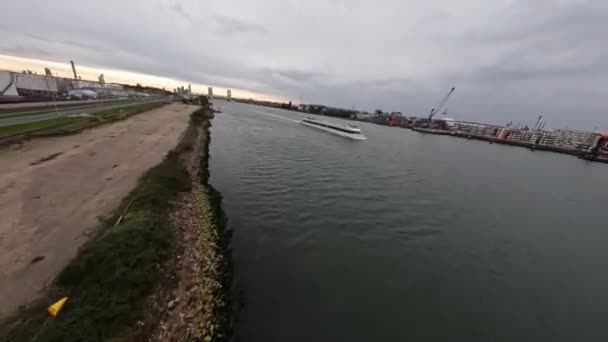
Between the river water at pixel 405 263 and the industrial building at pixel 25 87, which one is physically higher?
the industrial building at pixel 25 87

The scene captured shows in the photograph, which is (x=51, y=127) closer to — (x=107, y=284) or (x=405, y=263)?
(x=107, y=284)

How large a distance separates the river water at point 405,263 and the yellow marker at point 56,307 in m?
3.83

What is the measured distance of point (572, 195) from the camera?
2386cm

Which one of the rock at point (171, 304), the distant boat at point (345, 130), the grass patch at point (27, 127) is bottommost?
the rock at point (171, 304)

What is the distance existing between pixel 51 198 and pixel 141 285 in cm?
781

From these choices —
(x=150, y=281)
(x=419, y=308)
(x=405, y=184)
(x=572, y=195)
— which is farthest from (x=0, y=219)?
(x=572, y=195)

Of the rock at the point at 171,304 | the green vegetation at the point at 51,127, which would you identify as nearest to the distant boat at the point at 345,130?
the green vegetation at the point at 51,127

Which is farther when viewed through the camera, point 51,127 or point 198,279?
point 51,127

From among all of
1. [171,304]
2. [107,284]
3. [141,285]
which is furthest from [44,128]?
[171,304]

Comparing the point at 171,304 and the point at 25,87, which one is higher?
the point at 25,87

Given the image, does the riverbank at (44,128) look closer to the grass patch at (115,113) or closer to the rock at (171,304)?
the grass patch at (115,113)

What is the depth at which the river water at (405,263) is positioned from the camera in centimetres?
653

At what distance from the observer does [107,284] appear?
534 centimetres

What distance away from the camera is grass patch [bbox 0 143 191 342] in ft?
13.9
